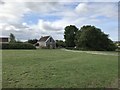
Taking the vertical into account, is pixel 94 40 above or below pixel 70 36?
below

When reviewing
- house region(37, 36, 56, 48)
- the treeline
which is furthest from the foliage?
the treeline

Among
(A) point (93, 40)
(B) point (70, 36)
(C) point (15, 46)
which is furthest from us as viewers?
(B) point (70, 36)

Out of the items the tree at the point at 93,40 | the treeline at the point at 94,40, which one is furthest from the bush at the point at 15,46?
the tree at the point at 93,40

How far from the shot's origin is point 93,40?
6197 cm

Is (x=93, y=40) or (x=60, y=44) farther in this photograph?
(x=60, y=44)

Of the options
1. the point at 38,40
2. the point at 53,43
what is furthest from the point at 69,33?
the point at 38,40

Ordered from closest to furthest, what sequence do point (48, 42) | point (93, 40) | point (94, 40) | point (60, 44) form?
point (93, 40) → point (94, 40) → point (48, 42) → point (60, 44)

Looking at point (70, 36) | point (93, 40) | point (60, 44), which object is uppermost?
point (70, 36)

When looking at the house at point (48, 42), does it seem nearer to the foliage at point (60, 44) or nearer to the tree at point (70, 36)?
the foliage at point (60, 44)

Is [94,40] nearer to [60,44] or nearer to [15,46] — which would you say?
[60,44]

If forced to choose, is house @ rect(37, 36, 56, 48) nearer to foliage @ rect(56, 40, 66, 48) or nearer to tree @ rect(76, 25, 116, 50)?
foliage @ rect(56, 40, 66, 48)

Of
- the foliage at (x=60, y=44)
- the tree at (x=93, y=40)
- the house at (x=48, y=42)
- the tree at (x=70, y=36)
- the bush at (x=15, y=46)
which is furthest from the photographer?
the foliage at (x=60, y=44)

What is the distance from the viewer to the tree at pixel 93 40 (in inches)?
2420

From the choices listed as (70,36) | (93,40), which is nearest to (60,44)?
(70,36)
